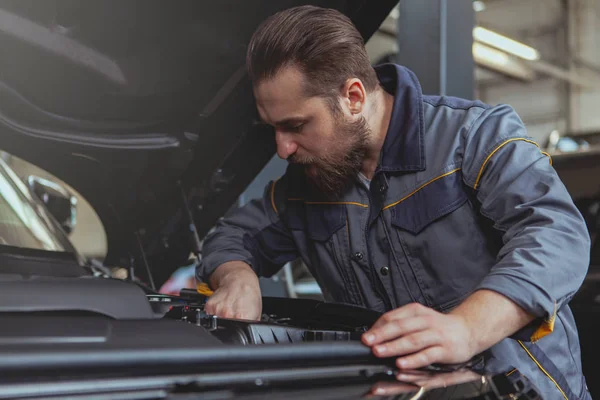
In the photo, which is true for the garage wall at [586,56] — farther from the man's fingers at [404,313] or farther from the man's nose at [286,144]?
the man's fingers at [404,313]

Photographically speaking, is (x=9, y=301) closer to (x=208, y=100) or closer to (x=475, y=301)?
(x=475, y=301)

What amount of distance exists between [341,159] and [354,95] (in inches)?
5.1

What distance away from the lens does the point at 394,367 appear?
0.83 m

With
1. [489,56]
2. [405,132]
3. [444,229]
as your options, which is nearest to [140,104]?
[405,132]

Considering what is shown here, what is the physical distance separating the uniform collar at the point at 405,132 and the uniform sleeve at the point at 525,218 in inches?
4.0

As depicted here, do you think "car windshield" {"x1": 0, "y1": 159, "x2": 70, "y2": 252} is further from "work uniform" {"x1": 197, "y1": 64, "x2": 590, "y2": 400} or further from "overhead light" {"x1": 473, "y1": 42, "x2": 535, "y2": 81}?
"overhead light" {"x1": 473, "y1": 42, "x2": 535, "y2": 81}

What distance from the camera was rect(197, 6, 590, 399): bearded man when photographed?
44.8 inches

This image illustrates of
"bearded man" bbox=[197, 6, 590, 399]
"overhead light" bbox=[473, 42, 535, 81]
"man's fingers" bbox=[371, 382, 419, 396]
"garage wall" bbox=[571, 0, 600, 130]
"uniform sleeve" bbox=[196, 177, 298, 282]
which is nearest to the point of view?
"man's fingers" bbox=[371, 382, 419, 396]

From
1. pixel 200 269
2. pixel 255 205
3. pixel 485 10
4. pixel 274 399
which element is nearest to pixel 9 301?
pixel 274 399

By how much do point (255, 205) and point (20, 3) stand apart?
25.9 inches

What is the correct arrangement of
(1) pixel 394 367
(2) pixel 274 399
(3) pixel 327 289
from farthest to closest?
(3) pixel 327 289, (1) pixel 394 367, (2) pixel 274 399

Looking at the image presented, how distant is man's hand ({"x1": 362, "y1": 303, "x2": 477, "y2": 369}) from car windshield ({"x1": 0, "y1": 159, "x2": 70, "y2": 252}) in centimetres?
87

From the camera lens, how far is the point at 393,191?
1306 millimetres

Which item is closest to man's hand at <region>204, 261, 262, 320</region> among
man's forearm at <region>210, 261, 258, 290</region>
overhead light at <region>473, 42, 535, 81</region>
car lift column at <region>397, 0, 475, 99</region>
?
man's forearm at <region>210, 261, 258, 290</region>
